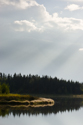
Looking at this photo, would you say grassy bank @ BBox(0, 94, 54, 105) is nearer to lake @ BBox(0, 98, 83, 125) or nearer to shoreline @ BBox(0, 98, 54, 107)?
shoreline @ BBox(0, 98, 54, 107)

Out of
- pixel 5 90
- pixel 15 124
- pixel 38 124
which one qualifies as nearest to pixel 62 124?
pixel 38 124

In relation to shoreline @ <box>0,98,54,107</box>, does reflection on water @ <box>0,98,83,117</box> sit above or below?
below

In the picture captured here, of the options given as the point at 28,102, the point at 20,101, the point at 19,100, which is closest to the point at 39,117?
the point at 20,101

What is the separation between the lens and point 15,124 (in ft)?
105

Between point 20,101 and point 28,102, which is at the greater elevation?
point 20,101

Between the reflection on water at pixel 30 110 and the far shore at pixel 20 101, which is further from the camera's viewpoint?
the far shore at pixel 20 101

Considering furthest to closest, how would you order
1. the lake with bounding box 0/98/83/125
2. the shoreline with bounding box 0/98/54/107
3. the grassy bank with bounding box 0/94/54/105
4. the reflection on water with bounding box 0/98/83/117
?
the grassy bank with bounding box 0/94/54/105 < the shoreline with bounding box 0/98/54/107 < the reflection on water with bounding box 0/98/83/117 < the lake with bounding box 0/98/83/125

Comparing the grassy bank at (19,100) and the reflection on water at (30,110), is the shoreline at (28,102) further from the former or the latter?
the reflection on water at (30,110)

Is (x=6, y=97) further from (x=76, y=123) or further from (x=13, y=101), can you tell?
(x=76, y=123)

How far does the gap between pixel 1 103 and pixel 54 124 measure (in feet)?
130

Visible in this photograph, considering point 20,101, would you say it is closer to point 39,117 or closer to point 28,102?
point 28,102

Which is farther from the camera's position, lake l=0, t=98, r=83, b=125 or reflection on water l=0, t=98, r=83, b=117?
reflection on water l=0, t=98, r=83, b=117

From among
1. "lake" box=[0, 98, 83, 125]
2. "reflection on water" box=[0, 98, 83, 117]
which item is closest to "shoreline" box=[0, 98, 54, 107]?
"reflection on water" box=[0, 98, 83, 117]

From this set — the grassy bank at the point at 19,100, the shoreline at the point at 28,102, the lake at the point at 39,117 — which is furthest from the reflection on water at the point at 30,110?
the grassy bank at the point at 19,100
